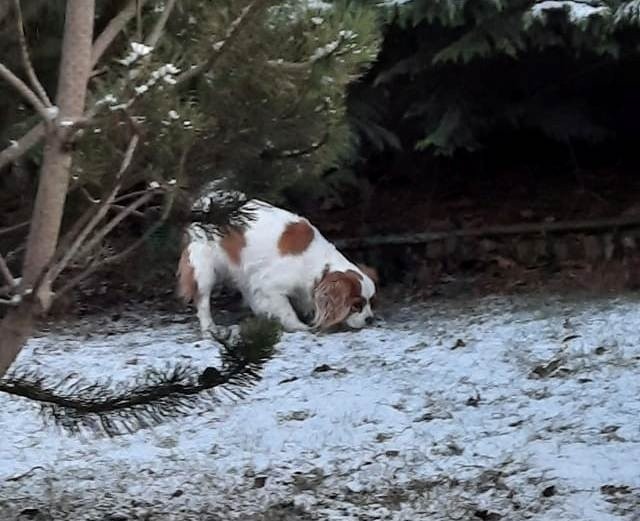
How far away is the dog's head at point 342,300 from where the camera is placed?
6.50m

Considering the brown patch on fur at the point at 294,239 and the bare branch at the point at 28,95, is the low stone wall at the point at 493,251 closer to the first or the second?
the brown patch on fur at the point at 294,239

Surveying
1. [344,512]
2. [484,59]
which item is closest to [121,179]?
[344,512]

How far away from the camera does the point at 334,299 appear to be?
6.51 metres

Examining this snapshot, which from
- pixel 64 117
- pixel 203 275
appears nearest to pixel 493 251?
pixel 203 275

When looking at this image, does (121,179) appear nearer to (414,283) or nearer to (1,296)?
(1,296)

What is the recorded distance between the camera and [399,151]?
8.02 meters

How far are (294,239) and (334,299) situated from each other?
47 centimetres

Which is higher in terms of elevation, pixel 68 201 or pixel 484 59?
pixel 484 59

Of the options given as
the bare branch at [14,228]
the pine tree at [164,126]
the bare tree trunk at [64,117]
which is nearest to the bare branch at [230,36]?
the pine tree at [164,126]

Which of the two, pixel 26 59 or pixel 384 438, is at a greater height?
pixel 26 59

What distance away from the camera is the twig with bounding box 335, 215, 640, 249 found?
7.43 meters

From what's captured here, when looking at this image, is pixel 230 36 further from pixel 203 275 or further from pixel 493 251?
pixel 493 251

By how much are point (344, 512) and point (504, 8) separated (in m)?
3.21

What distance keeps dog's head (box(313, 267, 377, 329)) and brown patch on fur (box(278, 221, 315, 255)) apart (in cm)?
23
